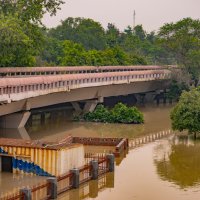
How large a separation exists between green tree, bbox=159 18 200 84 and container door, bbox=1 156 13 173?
2212 inches

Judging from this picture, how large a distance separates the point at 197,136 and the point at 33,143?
63.1ft

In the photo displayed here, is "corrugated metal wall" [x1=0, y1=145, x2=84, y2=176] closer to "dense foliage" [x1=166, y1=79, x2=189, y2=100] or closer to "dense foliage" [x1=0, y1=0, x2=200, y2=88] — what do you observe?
"dense foliage" [x1=0, y1=0, x2=200, y2=88]

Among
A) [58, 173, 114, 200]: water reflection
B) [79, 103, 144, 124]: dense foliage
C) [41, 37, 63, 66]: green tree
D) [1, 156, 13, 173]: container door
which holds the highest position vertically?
[41, 37, 63, 66]: green tree

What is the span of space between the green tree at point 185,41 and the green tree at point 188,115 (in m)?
38.8

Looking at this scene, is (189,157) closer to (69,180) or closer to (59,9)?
(69,180)

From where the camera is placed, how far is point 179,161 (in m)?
36.8

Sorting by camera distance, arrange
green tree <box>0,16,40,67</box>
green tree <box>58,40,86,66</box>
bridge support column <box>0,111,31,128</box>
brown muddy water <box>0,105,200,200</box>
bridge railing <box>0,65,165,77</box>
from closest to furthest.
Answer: brown muddy water <box>0,105,200,200</box>
bridge support column <box>0,111,31,128</box>
green tree <box>0,16,40,67</box>
bridge railing <box>0,65,165,77</box>
green tree <box>58,40,86,66</box>

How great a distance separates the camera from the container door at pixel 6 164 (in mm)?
31938

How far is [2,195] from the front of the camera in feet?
89.8

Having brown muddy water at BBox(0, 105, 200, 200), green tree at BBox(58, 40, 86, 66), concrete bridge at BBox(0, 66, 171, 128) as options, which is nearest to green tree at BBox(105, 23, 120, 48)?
green tree at BBox(58, 40, 86, 66)

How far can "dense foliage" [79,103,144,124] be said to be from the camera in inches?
2227

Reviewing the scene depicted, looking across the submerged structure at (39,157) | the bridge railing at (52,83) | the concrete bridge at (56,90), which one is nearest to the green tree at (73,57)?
the concrete bridge at (56,90)

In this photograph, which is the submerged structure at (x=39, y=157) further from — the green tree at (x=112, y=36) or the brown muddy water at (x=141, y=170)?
the green tree at (x=112, y=36)

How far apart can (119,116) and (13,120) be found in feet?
41.5
